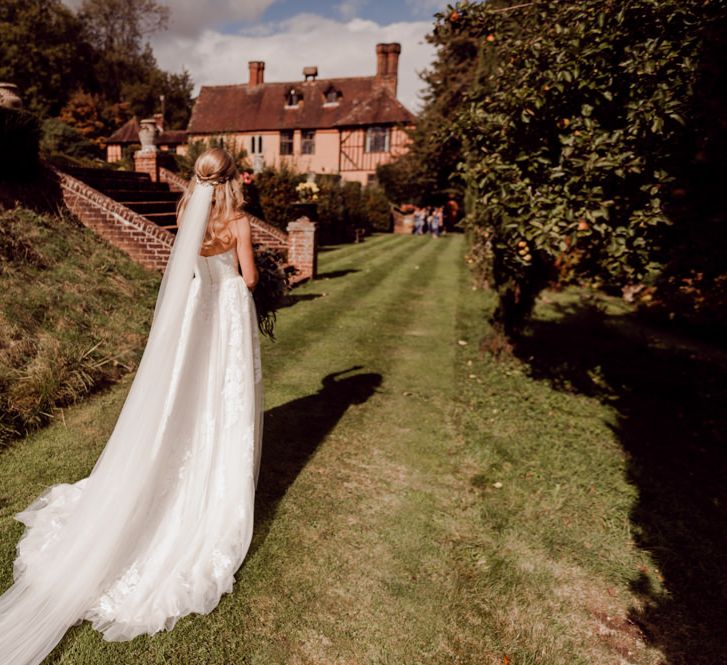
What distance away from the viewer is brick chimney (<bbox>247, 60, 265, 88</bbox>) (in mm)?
46938

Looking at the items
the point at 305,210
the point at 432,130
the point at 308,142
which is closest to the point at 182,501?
the point at 305,210

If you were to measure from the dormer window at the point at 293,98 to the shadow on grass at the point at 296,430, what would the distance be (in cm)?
4436

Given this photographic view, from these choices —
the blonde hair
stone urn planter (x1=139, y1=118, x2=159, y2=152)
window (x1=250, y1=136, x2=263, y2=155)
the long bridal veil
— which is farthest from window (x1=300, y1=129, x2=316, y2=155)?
the long bridal veil

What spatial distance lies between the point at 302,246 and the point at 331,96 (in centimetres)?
3685

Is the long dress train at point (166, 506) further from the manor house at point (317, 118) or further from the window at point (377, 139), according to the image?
the window at point (377, 139)

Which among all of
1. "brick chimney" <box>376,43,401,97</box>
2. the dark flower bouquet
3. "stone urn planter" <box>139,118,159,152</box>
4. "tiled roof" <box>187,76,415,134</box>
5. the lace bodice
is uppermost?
"brick chimney" <box>376,43,401,97</box>

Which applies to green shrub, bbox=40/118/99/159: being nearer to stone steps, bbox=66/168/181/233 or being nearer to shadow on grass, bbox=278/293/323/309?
stone steps, bbox=66/168/181/233

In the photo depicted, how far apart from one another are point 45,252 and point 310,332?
455 cm

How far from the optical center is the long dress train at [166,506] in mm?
2848

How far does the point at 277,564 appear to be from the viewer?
3.41 meters

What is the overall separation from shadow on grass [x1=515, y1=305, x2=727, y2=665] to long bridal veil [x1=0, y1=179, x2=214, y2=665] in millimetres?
3369

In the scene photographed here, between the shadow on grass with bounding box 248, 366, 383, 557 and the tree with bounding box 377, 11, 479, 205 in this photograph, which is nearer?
the shadow on grass with bounding box 248, 366, 383, 557

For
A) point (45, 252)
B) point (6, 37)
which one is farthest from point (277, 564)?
point (6, 37)

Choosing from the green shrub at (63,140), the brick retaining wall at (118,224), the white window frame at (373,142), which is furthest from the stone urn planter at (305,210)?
the green shrub at (63,140)
